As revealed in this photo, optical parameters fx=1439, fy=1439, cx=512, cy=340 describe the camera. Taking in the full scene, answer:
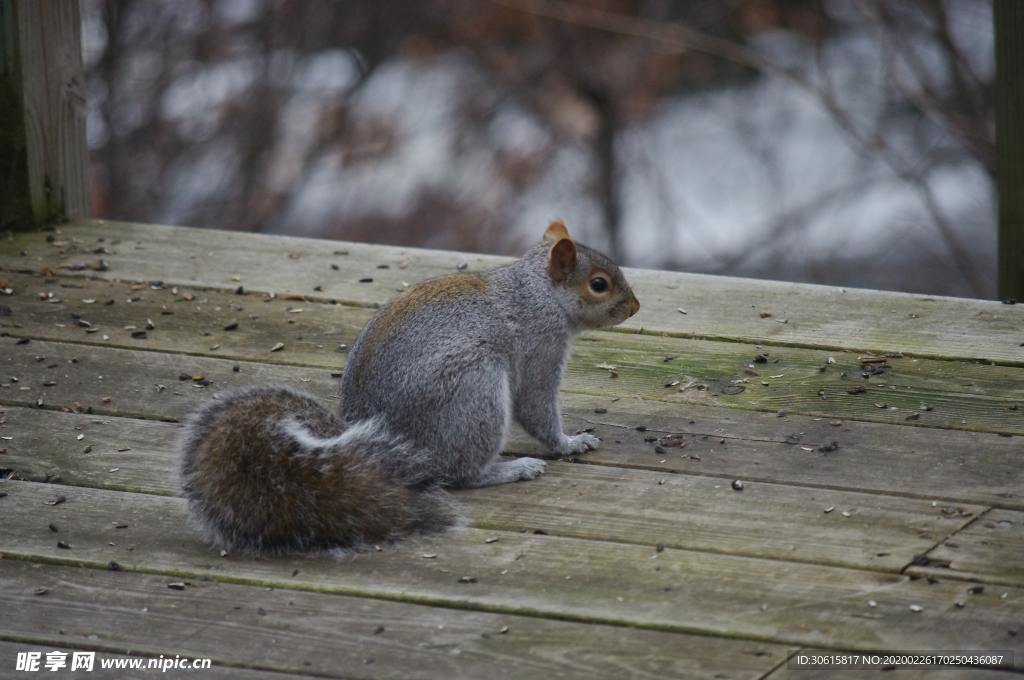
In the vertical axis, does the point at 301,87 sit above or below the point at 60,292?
above

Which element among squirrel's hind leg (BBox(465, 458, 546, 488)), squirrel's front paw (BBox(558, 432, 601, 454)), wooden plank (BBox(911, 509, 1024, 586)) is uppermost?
squirrel's front paw (BBox(558, 432, 601, 454))

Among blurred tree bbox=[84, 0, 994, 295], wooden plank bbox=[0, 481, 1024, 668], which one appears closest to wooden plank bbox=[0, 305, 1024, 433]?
wooden plank bbox=[0, 481, 1024, 668]

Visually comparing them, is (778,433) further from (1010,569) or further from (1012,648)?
(1012,648)

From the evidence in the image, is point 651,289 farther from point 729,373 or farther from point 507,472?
point 507,472

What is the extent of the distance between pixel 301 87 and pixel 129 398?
4.25 metres

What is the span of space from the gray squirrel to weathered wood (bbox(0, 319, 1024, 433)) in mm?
198

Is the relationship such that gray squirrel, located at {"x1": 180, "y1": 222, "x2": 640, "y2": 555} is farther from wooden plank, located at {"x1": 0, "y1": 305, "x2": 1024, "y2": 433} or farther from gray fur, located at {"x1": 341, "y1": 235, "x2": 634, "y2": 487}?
wooden plank, located at {"x1": 0, "y1": 305, "x2": 1024, "y2": 433}

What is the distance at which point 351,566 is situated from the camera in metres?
2.06

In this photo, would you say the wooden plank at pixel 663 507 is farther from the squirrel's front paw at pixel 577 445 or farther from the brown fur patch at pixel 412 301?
the brown fur patch at pixel 412 301

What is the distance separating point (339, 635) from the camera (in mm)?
1850

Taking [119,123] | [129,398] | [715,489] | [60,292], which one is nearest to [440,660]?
[715,489]

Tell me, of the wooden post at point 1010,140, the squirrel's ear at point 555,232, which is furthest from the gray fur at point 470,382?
the wooden post at point 1010,140

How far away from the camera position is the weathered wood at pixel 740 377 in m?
2.66

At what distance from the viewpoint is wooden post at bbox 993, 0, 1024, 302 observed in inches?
129
